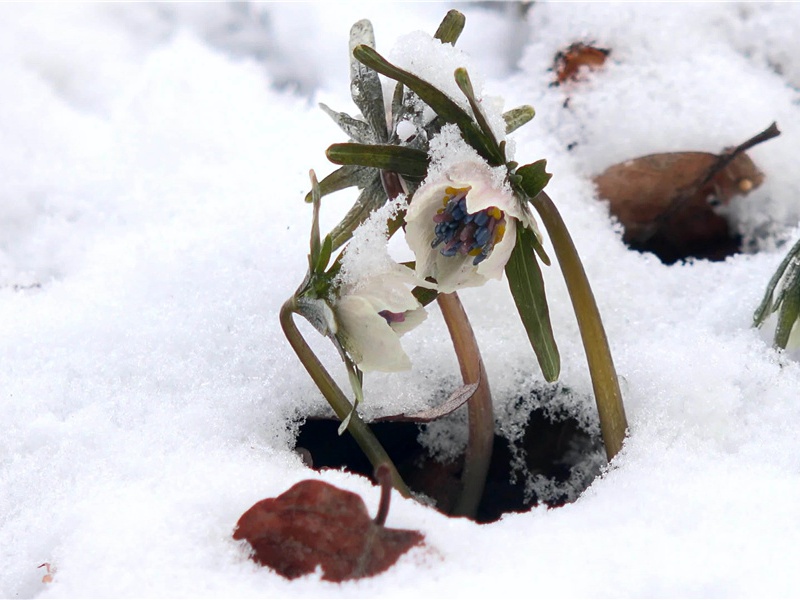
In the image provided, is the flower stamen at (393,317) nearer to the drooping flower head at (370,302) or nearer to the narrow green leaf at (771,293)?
the drooping flower head at (370,302)

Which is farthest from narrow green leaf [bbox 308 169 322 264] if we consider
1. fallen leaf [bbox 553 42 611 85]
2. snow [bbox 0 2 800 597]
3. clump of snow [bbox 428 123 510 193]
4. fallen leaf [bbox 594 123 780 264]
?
fallen leaf [bbox 553 42 611 85]

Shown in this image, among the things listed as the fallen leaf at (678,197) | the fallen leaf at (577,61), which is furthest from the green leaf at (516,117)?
the fallen leaf at (577,61)

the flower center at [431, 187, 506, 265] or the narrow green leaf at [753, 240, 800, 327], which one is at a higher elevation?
the flower center at [431, 187, 506, 265]

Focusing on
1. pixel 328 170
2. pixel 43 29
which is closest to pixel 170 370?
pixel 328 170

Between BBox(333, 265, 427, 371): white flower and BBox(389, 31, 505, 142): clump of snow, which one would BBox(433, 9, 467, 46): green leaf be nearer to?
BBox(389, 31, 505, 142): clump of snow

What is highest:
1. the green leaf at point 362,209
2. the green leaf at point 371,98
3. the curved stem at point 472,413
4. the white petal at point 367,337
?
the green leaf at point 371,98

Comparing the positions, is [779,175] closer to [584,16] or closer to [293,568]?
[584,16]

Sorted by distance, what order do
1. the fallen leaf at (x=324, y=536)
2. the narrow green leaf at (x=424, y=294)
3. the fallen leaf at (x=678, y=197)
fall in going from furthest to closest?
1. the fallen leaf at (x=678, y=197)
2. the narrow green leaf at (x=424, y=294)
3. the fallen leaf at (x=324, y=536)
